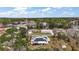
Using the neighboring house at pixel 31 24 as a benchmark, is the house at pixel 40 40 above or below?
below

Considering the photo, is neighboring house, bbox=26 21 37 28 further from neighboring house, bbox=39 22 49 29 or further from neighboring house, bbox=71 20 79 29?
neighboring house, bbox=71 20 79 29

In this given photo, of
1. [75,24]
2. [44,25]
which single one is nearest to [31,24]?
[44,25]

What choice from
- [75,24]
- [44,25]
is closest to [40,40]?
[44,25]

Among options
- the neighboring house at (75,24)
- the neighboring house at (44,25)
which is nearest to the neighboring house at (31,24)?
the neighboring house at (44,25)

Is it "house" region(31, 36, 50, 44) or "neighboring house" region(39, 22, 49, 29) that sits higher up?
"neighboring house" region(39, 22, 49, 29)

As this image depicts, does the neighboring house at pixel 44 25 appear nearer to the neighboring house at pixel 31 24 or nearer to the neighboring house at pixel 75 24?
the neighboring house at pixel 31 24

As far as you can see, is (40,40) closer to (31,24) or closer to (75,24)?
(31,24)

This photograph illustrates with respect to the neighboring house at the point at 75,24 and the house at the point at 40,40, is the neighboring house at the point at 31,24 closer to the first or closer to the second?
the house at the point at 40,40

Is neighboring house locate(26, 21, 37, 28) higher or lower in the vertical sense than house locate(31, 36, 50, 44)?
higher

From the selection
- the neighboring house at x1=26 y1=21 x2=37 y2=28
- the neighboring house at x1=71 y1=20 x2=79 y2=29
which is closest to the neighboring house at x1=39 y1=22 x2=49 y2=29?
the neighboring house at x1=26 y1=21 x2=37 y2=28
